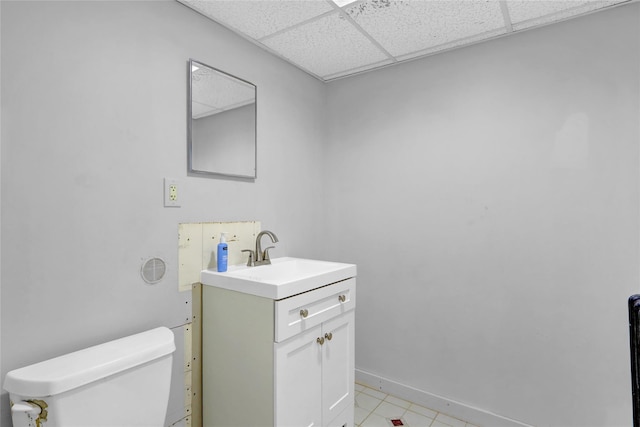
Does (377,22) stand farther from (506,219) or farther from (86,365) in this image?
(86,365)

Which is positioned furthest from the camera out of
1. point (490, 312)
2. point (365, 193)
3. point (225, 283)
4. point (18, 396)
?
point (365, 193)

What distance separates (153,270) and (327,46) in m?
1.62

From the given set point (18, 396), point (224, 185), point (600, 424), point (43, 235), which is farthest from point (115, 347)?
point (600, 424)

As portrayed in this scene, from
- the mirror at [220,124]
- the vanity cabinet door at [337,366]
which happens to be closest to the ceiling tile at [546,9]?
the mirror at [220,124]

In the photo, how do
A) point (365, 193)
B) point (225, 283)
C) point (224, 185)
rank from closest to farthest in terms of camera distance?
point (225, 283), point (224, 185), point (365, 193)

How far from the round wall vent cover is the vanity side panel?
0.82 ft

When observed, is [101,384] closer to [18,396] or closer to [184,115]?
[18,396]

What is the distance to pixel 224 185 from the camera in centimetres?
182

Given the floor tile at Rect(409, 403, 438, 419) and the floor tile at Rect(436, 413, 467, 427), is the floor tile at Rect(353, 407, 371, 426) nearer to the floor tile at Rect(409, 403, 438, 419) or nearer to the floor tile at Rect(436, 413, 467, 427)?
the floor tile at Rect(409, 403, 438, 419)

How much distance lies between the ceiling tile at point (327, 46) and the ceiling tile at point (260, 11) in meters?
0.09

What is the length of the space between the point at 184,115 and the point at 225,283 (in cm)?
85

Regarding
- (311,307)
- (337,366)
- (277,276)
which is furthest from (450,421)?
(277,276)

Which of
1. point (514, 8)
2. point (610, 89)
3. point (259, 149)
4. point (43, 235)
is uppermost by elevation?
point (514, 8)

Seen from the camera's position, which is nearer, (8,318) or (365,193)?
(8,318)
